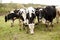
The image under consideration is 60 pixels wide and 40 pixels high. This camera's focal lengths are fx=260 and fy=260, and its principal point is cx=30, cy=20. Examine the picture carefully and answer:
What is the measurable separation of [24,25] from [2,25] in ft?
6.95

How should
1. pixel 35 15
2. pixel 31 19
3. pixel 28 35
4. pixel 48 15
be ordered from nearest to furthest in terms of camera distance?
pixel 28 35 → pixel 31 19 → pixel 35 15 → pixel 48 15

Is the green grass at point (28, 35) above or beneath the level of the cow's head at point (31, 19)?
beneath

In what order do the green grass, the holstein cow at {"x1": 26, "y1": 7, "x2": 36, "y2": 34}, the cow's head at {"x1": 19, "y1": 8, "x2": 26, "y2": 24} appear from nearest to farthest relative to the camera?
the green grass → the holstein cow at {"x1": 26, "y1": 7, "x2": 36, "y2": 34} → the cow's head at {"x1": 19, "y1": 8, "x2": 26, "y2": 24}

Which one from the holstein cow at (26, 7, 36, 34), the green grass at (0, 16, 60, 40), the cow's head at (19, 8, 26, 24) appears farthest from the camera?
the cow's head at (19, 8, 26, 24)

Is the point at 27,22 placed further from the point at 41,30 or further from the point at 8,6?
the point at 8,6

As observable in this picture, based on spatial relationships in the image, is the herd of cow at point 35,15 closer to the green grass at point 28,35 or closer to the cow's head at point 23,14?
the cow's head at point 23,14

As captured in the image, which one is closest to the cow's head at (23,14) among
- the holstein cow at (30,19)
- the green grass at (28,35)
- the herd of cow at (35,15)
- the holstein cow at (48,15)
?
the herd of cow at (35,15)

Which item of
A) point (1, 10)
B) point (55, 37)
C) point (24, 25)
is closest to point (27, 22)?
point (24, 25)

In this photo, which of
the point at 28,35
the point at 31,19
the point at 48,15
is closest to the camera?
the point at 28,35

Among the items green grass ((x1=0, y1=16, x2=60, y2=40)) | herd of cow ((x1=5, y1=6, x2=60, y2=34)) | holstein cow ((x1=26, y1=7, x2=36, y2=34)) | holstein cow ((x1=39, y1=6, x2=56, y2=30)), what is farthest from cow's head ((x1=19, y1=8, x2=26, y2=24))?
holstein cow ((x1=39, y1=6, x2=56, y2=30))

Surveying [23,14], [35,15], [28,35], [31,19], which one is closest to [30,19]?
[31,19]

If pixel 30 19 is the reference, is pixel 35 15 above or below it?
above

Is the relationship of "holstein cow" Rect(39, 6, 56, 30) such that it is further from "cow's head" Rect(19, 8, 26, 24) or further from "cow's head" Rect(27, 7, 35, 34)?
"cow's head" Rect(19, 8, 26, 24)

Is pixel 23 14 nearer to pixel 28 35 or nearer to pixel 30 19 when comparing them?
pixel 30 19
